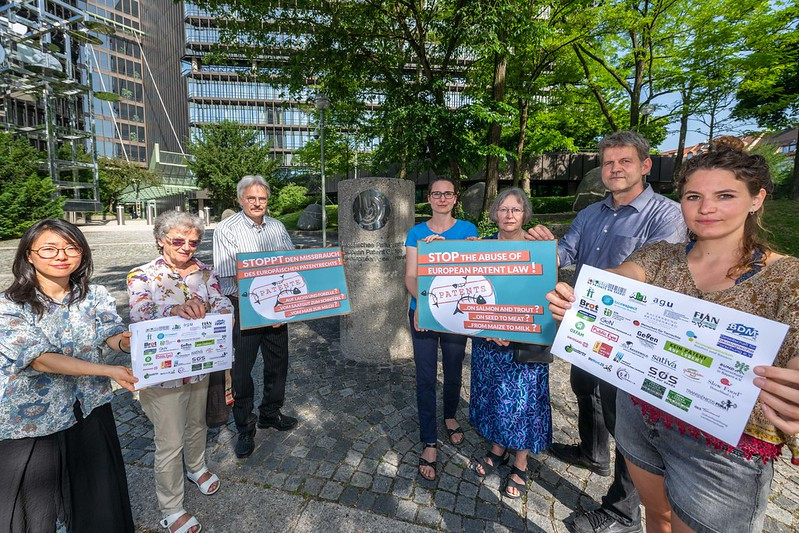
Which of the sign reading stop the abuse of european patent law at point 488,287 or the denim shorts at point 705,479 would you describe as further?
the sign reading stop the abuse of european patent law at point 488,287

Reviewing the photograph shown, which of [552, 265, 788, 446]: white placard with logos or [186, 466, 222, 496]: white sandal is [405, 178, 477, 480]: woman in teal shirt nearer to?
[552, 265, 788, 446]: white placard with logos

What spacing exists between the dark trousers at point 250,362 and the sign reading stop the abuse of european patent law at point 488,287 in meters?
1.54

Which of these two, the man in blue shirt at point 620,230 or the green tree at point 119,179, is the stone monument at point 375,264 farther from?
the green tree at point 119,179

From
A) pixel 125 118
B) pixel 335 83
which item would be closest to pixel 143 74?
pixel 125 118

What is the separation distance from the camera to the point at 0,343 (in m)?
1.79

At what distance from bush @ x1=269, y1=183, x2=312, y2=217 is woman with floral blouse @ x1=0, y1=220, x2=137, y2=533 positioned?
3214cm

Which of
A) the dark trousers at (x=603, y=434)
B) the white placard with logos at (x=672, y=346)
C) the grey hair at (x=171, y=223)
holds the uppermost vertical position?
the grey hair at (x=171, y=223)

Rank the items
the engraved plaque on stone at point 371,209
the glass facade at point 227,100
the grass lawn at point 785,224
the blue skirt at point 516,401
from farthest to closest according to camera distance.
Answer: the glass facade at point 227,100 → the grass lawn at point 785,224 → the engraved plaque on stone at point 371,209 → the blue skirt at point 516,401

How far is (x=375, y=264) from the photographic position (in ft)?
17.7

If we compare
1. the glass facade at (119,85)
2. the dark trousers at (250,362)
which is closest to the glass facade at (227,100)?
the glass facade at (119,85)

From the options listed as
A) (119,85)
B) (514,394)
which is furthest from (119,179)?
(514,394)

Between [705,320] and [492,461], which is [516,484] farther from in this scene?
[705,320]

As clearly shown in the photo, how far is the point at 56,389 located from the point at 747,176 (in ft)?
11.3

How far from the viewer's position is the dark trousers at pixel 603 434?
255 cm
